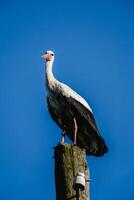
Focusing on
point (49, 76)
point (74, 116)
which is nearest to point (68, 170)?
point (74, 116)

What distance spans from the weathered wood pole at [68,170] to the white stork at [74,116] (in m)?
3.13

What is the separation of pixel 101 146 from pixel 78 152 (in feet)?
10.2

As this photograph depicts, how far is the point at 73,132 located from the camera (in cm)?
984

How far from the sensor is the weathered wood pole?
17.7 feet

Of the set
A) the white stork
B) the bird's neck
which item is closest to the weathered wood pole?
the white stork

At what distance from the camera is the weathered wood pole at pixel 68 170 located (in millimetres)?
5392

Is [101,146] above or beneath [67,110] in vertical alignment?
beneath

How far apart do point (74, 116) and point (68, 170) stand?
4.58 m

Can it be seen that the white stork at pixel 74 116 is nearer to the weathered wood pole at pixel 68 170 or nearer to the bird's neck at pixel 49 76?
the bird's neck at pixel 49 76

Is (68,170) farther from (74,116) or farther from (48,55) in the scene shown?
(48,55)

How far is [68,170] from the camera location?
18.2 feet

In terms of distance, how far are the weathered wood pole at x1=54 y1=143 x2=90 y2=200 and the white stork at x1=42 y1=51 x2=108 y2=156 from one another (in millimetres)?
3130

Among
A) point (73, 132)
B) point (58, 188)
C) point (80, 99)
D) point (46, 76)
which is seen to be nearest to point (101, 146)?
point (73, 132)

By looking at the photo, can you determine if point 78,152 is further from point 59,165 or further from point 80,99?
point 80,99
